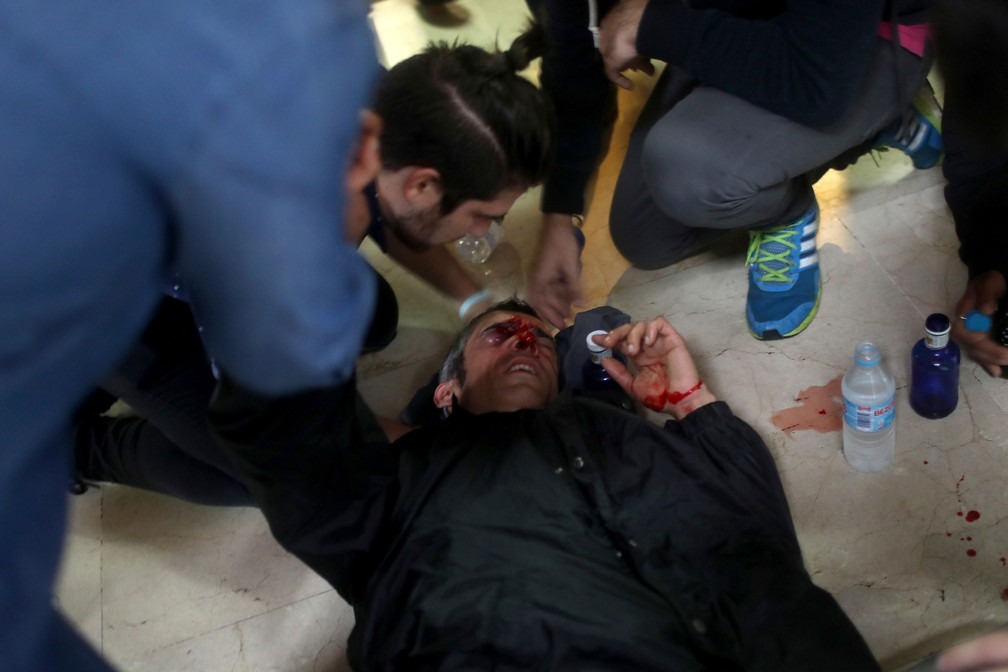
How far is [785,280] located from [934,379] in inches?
15.5

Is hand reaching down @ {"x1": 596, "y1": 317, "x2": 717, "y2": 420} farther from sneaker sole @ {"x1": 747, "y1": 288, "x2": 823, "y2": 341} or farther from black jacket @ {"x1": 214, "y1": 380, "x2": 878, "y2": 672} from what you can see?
sneaker sole @ {"x1": 747, "y1": 288, "x2": 823, "y2": 341}

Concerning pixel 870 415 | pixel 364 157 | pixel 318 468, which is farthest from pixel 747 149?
pixel 364 157

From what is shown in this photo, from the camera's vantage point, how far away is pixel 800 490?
1.76m

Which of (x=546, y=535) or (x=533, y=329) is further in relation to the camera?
(x=533, y=329)

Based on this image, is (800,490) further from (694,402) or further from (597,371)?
(597,371)

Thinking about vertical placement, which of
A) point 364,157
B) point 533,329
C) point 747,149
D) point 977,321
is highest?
point 364,157

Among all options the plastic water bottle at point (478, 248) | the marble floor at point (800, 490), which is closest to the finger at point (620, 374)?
the marble floor at point (800, 490)

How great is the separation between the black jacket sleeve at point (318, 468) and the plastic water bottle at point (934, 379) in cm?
109

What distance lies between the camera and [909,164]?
2293 mm

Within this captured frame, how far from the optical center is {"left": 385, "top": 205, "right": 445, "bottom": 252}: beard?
5.15 feet

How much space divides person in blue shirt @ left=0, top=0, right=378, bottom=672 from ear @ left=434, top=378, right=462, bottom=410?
116 centimetres

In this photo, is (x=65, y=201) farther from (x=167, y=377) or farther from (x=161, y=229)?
(x=167, y=377)

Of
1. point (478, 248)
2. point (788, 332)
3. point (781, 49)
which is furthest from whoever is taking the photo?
point (478, 248)

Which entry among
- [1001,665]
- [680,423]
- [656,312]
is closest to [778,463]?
[680,423]
